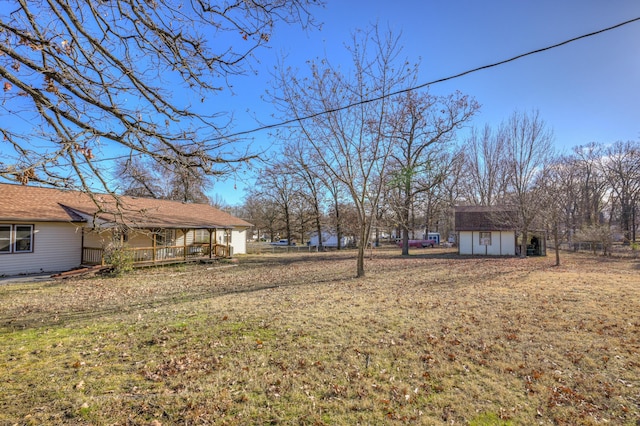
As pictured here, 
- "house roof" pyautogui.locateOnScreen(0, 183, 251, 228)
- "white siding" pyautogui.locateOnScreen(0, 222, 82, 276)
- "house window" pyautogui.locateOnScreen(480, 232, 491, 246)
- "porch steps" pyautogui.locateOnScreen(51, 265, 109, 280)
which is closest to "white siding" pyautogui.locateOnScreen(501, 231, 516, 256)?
"house window" pyautogui.locateOnScreen(480, 232, 491, 246)

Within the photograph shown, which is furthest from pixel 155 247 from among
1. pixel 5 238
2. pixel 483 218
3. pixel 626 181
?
pixel 626 181

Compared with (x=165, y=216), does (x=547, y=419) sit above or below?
below

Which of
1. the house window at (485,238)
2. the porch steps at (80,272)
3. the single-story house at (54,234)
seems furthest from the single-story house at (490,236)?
the porch steps at (80,272)

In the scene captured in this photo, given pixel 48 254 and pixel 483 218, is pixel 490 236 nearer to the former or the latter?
pixel 483 218

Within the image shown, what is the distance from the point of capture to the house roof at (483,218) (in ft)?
82.6

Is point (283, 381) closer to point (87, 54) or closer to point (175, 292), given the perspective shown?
point (87, 54)

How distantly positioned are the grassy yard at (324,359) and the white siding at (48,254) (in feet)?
20.5

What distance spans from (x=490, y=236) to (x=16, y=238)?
30.8 m

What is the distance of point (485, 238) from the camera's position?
89.6 feet

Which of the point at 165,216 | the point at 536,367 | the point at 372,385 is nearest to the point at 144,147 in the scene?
the point at 372,385

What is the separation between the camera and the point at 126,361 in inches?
182

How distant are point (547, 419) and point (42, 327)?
851 cm

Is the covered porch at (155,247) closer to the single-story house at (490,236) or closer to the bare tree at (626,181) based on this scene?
the single-story house at (490,236)

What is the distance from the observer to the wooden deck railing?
1560cm
